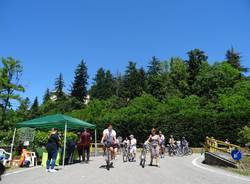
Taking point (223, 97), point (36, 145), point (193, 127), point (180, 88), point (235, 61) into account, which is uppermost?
point (235, 61)

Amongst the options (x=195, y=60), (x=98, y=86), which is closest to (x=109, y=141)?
(x=195, y=60)

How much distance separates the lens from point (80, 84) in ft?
303

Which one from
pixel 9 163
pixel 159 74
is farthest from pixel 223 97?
pixel 9 163

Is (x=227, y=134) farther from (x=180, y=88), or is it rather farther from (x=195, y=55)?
(x=195, y=55)

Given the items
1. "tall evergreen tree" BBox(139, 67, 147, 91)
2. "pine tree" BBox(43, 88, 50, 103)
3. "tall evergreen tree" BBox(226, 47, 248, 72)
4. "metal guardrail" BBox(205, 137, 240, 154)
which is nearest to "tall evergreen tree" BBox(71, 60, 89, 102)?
"tall evergreen tree" BBox(139, 67, 147, 91)

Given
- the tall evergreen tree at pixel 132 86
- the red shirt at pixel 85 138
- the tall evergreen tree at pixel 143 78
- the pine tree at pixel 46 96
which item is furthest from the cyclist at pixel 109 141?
the pine tree at pixel 46 96

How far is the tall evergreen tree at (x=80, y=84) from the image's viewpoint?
91.1 meters

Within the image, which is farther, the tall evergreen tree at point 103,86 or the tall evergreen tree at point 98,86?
the tall evergreen tree at point 98,86

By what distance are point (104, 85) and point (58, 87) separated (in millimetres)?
15813

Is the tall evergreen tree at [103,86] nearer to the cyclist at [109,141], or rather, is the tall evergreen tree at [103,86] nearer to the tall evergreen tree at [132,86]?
the tall evergreen tree at [132,86]

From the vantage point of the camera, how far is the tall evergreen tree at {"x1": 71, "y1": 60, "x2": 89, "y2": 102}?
91.1 meters

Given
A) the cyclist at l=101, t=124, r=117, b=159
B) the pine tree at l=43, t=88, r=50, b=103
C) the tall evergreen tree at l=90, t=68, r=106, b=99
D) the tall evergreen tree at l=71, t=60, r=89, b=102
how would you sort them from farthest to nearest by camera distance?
the pine tree at l=43, t=88, r=50, b=103, the tall evergreen tree at l=90, t=68, r=106, b=99, the tall evergreen tree at l=71, t=60, r=89, b=102, the cyclist at l=101, t=124, r=117, b=159

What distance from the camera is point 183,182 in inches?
395

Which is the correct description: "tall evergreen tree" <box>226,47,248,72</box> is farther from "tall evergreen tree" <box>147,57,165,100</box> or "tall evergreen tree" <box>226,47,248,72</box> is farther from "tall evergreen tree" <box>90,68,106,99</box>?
"tall evergreen tree" <box>90,68,106,99</box>
